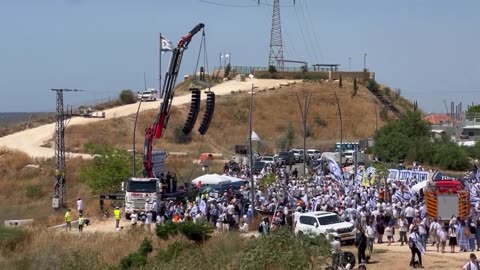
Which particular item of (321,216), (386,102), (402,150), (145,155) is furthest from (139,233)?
(386,102)

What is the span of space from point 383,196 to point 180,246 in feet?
36.6

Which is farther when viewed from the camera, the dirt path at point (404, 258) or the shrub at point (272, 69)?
the shrub at point (272, 69)

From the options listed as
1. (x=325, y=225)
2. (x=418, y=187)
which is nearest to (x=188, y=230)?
(x=325, y=225)

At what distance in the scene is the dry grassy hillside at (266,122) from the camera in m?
93.8

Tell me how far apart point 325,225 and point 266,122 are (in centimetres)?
7614

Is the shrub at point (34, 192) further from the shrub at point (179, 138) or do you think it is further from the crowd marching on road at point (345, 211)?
the shrub at point (179, 138)

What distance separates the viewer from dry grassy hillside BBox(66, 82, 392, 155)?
93.8 m

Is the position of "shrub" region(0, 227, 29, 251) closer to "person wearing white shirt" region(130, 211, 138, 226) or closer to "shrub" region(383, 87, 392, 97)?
"person wearing white shirt" region(130, 211, 138, 226)

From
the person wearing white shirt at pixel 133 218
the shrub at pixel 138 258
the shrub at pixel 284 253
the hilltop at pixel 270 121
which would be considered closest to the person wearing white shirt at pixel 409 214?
the shrub at pixel 284 253

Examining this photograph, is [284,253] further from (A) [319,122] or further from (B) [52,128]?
(A) [319,122]

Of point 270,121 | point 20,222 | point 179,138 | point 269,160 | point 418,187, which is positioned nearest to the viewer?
point 418,187

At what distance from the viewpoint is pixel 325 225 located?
3219 centimetres

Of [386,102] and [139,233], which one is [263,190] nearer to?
[139,233]

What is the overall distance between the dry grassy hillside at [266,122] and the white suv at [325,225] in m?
55.1
